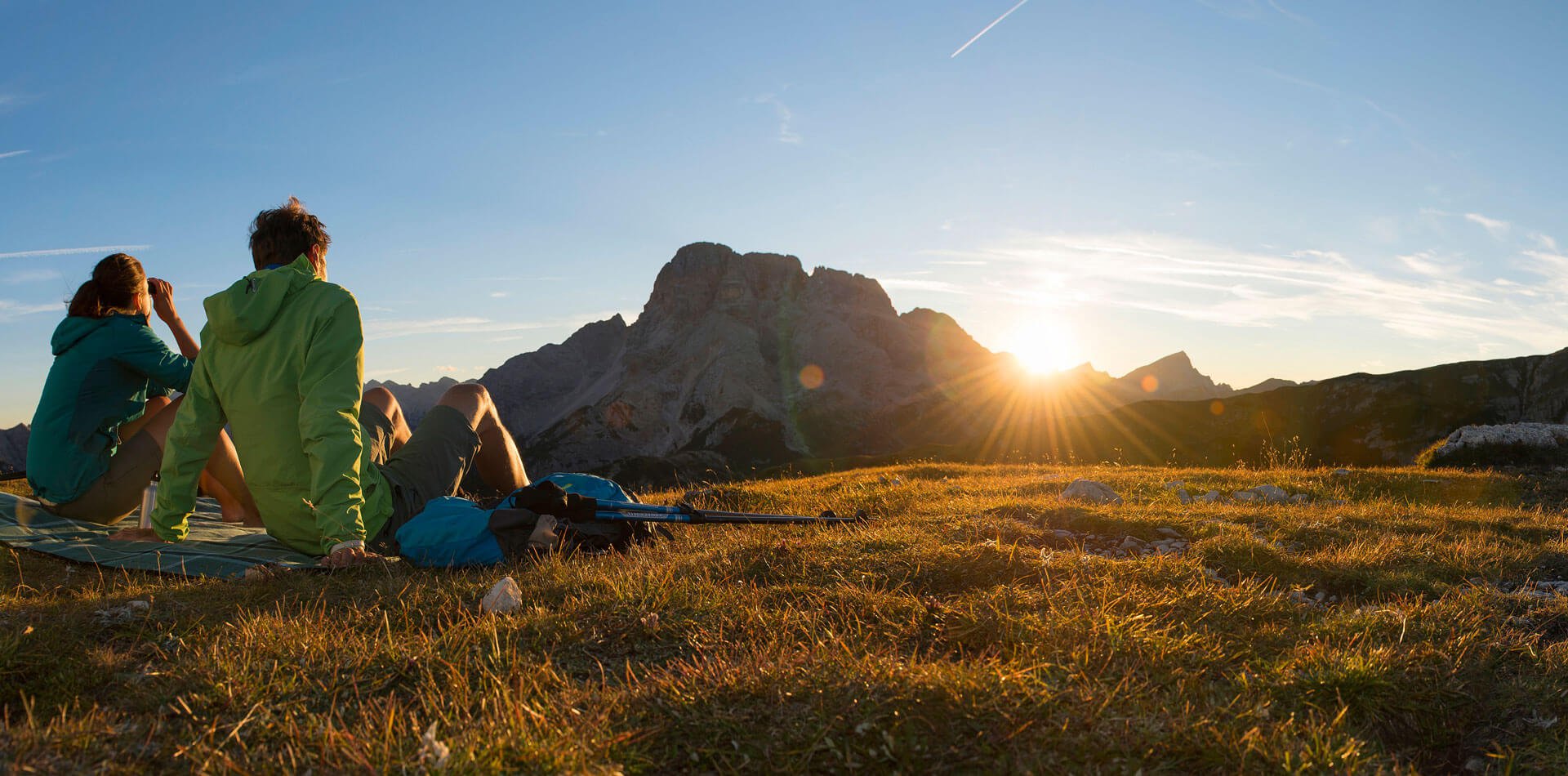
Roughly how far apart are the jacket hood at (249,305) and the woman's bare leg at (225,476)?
2.66 m

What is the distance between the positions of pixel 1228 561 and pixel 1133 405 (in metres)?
56.4

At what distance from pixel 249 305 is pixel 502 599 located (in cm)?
312

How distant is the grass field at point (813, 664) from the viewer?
2.72m

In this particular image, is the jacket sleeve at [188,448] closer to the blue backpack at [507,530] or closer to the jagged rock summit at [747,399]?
the blue backpack at [507,530]

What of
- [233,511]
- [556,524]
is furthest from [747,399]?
[556,524]

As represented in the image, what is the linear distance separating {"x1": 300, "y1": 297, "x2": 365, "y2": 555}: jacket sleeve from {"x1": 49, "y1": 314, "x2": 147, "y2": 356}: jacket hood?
10.4 feet

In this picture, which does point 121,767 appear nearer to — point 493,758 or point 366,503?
point 493,758

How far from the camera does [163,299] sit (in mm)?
7832

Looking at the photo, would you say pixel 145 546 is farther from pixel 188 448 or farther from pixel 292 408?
pixel 292 408

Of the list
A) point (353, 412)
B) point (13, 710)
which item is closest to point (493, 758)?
point (13, 710)

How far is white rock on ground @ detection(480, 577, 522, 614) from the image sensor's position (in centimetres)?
A: 436

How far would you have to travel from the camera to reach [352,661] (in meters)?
3.38

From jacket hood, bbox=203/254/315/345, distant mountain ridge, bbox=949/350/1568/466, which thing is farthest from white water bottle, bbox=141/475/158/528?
distant mountain ridge, bbox=949/350/1568/466

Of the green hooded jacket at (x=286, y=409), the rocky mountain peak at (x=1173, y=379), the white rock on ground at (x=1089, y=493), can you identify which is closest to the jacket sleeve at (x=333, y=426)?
the green hooded jacket at (x=286, y=409)
